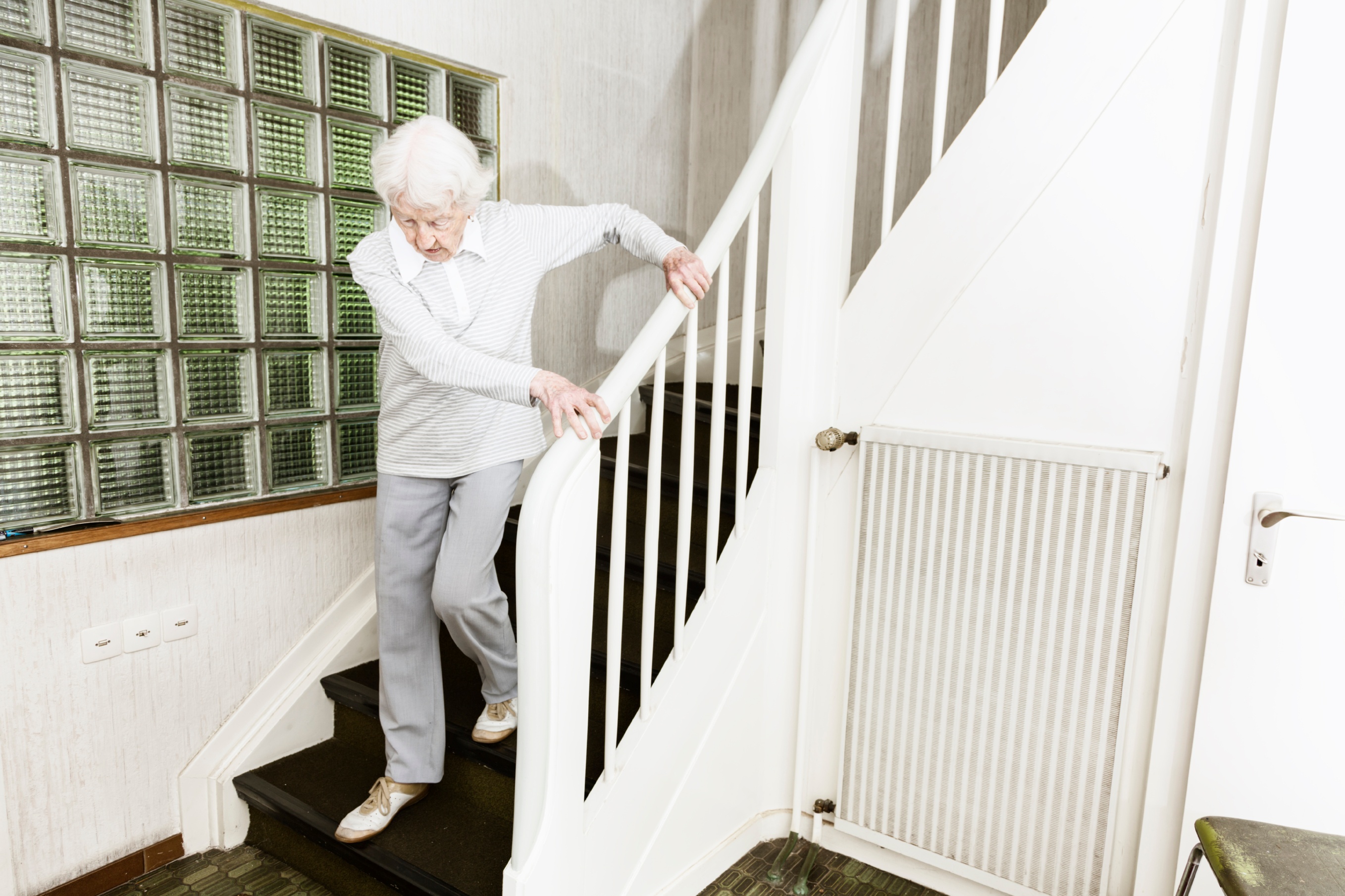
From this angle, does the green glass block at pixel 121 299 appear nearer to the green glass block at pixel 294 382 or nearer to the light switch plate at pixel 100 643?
the green glass block at pixel 294 382

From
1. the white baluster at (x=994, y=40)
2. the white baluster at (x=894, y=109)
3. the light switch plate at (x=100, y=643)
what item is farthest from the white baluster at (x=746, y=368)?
the light switch plate at (x=100, y=643)

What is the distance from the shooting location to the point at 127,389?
1779mm

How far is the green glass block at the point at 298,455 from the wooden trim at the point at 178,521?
0.04m

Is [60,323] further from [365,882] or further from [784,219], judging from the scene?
[784,219]

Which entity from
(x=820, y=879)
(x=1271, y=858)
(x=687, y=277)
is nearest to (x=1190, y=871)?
(x=1271, y=858)

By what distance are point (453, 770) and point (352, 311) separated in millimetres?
1173

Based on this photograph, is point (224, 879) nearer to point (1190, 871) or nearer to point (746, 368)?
point (746, 368)

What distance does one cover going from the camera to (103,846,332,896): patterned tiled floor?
1835 millimetres

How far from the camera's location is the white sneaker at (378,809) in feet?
5.61

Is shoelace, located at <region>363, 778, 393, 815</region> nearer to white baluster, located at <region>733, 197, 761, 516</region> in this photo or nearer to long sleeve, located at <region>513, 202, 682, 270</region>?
white baluster, located at <region>733, 197, 761, 516</region>

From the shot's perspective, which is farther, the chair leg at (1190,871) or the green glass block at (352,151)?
the green glass block at (352,151)

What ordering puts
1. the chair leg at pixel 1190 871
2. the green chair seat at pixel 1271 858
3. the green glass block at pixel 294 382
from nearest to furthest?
1. the green chair seat at pixel 1271 858
2. the chair leg at pixel 1190 871
3. the green glass block at pixel 294 382

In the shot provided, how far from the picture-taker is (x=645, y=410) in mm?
2898

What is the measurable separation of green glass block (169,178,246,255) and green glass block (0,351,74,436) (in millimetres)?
349
